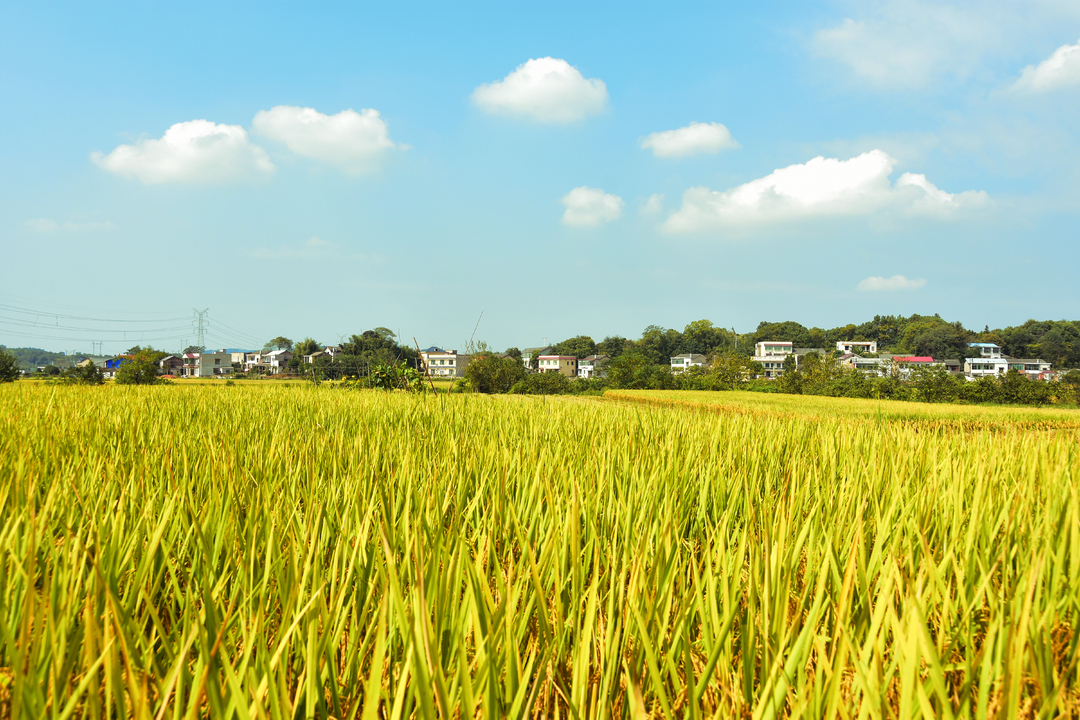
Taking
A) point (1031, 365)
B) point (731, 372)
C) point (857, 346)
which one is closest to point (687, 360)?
point (857, 346)

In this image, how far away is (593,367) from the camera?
261 feet

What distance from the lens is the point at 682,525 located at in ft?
5.68

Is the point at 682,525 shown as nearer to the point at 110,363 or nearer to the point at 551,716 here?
the point at 551,716

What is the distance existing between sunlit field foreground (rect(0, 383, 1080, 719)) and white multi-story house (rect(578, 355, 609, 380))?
72120 mm

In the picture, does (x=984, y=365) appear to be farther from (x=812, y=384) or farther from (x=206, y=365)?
(x=206, y=365)

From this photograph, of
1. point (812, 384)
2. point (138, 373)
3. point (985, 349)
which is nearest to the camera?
point (138, 373)

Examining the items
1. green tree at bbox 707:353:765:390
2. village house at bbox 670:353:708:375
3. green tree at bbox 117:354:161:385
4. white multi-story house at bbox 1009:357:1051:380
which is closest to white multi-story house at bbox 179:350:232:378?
green tree at bbox 117:354:161:385

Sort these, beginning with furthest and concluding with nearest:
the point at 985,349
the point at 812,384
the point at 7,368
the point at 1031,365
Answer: the point at 985,349
the point at 1031,365
the point at 812,384
the point at 7,368

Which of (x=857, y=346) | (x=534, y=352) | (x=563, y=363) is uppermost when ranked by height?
(x=857, y=346)

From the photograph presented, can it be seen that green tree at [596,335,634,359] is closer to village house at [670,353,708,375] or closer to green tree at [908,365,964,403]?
village house at [670,353,708,375]

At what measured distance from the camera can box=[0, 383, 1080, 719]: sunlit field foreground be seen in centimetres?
68

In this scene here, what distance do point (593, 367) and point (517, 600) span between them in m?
79.1

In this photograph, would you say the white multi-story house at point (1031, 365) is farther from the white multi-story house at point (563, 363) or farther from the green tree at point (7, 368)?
the green tree at point (7, 368)

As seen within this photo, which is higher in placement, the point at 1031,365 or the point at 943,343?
the point at 943,343
